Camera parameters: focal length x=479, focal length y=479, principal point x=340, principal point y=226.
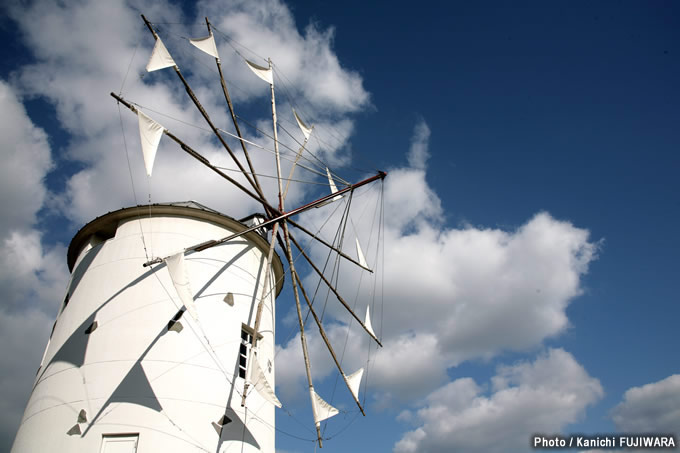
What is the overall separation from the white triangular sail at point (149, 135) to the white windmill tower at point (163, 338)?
0.08ft

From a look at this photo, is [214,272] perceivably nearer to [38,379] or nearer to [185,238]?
[185,238]

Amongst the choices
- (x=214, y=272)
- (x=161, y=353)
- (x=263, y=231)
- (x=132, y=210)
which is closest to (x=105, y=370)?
(x=161, y=353)

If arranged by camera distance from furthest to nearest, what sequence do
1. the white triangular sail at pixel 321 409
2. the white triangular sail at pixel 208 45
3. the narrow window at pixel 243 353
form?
the white triangular sail at pixel 208 45, the white triangular sail at pixel 321 409, the narrow window at pixel 243 353

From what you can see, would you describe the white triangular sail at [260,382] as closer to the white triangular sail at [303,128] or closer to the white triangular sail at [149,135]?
the white triangular sail at [149,135]

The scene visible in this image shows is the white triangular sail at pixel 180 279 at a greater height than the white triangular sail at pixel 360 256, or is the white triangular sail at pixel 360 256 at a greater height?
the white triangular sail at pixel 360 256

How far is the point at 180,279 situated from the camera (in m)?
11.1

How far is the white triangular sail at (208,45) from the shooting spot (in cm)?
1462

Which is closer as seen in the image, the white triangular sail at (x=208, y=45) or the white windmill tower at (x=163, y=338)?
the white windmill tower at (x=163, y=338)

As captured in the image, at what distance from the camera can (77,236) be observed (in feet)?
46.9

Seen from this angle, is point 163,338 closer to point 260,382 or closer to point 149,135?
point 260,382

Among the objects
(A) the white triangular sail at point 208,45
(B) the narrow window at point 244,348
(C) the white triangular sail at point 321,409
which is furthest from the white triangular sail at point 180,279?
(A) the white triangular sail at point 208,45

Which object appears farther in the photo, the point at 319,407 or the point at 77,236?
the point at 77,236

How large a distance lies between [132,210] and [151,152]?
8.41 feet

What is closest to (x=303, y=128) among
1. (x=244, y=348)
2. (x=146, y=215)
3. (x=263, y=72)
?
(x=263, y=72)
